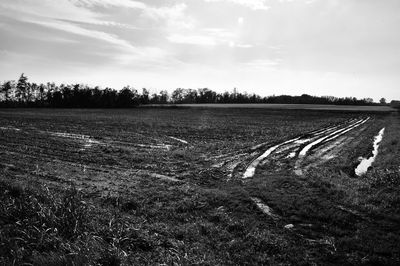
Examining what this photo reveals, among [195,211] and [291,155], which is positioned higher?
[291,155]

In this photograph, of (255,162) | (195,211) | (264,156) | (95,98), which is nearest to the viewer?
(195,211)

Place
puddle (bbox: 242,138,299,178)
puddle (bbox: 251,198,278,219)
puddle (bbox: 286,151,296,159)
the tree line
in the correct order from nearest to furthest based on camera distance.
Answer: puddle (bbox: 251,198,278,219) → puddle (bbox: 242,138,299,178) → puddle (bbox: 286,151,296,159) → the tree line

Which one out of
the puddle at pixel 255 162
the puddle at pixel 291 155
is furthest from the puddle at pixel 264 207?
the puddle at pixel 291 155

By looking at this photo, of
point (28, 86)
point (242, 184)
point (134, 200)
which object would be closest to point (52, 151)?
point (134, 200)

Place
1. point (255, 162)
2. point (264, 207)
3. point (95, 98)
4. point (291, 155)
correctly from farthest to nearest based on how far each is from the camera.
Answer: point (95, 98) → point (291, 155) → point (255, 162) → point (264, 207)

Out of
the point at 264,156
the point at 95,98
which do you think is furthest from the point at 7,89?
the point at 264,156

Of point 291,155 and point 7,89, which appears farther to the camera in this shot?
point 7,89

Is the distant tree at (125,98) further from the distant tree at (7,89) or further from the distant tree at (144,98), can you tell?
the distant tree at (7,89)

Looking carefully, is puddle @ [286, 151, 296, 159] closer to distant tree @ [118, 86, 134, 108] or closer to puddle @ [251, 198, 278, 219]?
puddle @ [251, 198, 278, 219]

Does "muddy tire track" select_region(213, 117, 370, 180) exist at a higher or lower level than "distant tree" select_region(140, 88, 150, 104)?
lower

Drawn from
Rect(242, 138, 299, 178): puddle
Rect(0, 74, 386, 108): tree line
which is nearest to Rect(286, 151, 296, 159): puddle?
Rect(242, 138, 299, 178): puddle

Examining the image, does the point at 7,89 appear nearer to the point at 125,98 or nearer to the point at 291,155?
the point at 125,98

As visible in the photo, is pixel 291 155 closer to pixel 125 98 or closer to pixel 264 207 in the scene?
pixel 264 207

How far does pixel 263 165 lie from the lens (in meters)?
17.0
